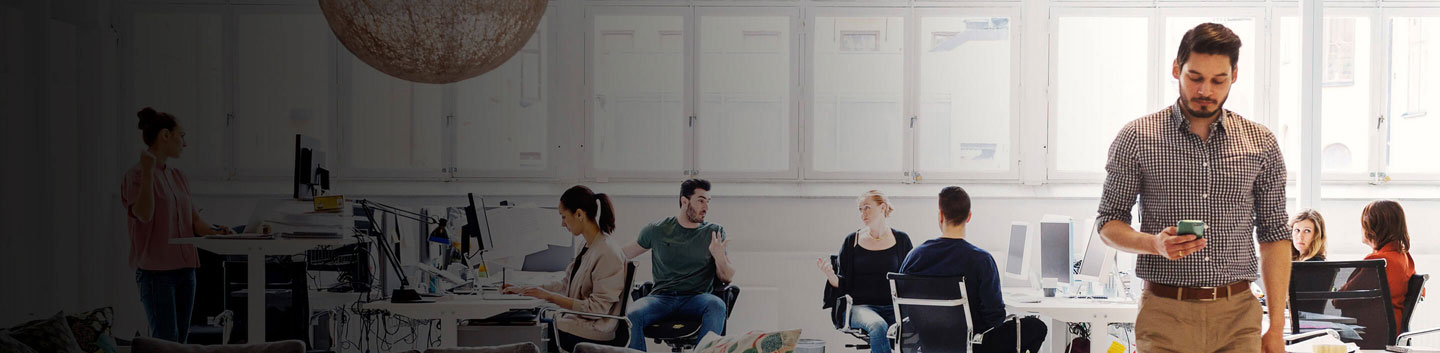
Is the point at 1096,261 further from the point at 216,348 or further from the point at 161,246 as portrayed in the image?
the point at 161,246

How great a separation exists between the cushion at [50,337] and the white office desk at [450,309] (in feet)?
3.67

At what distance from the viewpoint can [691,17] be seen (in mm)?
4934

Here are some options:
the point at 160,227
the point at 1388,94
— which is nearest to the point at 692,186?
the point at 160,227

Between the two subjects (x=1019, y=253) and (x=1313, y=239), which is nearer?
(x=1313, y=239)

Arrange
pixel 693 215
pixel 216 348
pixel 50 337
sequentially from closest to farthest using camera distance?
1. pixel 216 348
2. pixel 50 337
3. pixel 693 215

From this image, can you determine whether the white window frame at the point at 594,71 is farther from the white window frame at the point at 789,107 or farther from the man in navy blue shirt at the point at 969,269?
the man in navy blue shirt at the point at 969,269

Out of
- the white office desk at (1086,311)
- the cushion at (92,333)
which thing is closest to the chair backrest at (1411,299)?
the white office desk at (1086,311)

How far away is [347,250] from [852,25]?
9.18ft

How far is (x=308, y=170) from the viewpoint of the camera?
177 inches

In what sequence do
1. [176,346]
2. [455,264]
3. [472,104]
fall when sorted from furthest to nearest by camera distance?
[472,104]
[455,264]
[176,346]

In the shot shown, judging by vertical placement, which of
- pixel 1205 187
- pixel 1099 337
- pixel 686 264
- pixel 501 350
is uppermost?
pixel 1205 187

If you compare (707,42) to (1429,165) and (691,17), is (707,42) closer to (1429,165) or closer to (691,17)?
(691,17)

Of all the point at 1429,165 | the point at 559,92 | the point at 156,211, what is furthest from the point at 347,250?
the point at 1429,165

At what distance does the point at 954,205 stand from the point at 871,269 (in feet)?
1.71
